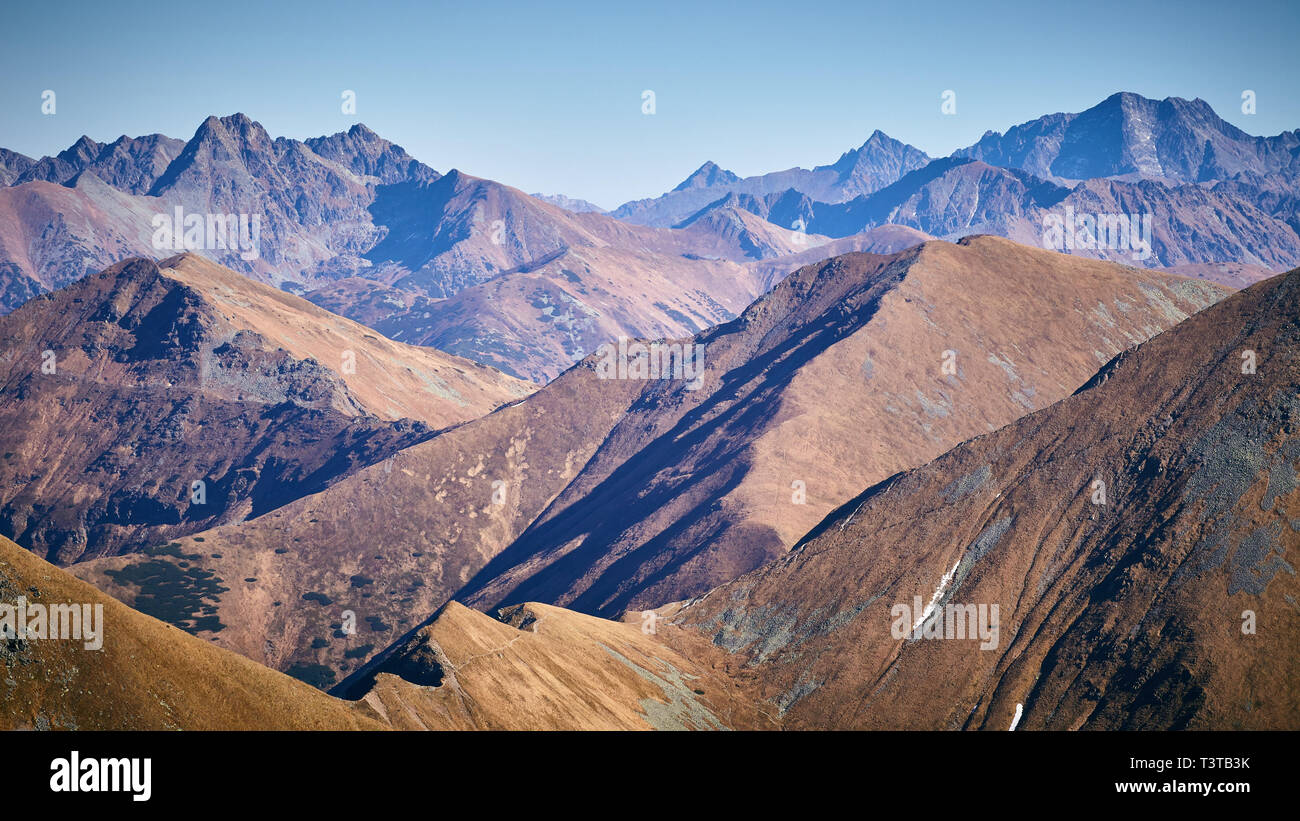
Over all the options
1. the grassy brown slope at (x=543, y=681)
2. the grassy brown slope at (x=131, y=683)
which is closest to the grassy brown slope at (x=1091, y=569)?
the grassy brown slope at (x=543, y=681)

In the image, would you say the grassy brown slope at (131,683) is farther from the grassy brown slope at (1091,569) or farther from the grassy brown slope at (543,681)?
the grassy brown slope at (1091,569)

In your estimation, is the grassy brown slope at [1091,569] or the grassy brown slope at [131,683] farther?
the grassy brown slope at [1091,569]

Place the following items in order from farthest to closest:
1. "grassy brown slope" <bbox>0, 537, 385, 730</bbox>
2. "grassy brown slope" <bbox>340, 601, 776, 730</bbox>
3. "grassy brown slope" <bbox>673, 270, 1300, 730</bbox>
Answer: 1. "grassy brown slope" <bbox>673, 270, 1300, 730</bbox>
2. "grassy brown slope" <bbox>340, 601, 776, 730</bbox>
3. "grassy brown slope" <bbox>0, 537, 385, 730</bbox>

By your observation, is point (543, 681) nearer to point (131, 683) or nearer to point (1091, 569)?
point (131, 683)

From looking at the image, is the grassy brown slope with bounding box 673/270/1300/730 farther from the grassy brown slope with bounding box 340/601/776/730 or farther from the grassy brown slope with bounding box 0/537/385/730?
the grassy brown slope with bounding box 0/537/385/730

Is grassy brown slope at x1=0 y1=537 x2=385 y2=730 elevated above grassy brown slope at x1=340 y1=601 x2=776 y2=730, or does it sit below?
above

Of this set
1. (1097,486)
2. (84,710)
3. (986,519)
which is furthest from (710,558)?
(84,710)

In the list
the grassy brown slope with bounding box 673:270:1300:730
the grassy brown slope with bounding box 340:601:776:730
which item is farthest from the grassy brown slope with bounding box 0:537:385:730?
the grassy brown slope with bounding box 673:270:1300:730
